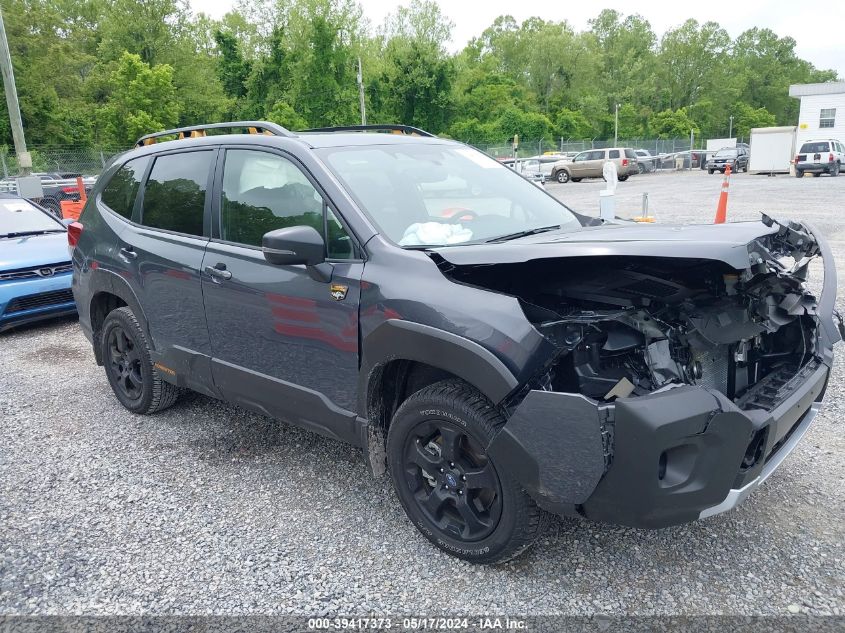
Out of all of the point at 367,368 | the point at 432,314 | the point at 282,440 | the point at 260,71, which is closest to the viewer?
the point at 432,314

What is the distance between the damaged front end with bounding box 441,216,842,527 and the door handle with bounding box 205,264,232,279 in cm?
142

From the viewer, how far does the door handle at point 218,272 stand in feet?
11.8

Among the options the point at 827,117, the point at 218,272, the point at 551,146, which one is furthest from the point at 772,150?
the point at 218,272

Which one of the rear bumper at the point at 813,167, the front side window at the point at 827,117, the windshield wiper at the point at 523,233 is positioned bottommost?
the rear bumper at the point at 813,167

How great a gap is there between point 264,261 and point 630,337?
1871mm

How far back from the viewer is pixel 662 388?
7.70ft

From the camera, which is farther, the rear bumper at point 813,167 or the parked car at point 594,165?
the parked car at point 594,165

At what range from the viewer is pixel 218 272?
364 cm

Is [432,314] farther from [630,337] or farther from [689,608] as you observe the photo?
[689,608]

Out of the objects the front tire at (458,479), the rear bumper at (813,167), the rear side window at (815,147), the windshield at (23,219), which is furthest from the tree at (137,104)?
the front tire at (458,479)

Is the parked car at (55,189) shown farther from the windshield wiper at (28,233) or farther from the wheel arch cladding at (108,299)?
the wheel arch cladding at (108,299)

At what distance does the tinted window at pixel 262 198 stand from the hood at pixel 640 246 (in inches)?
33.4

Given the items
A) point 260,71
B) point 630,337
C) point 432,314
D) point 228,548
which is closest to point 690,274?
point 630,337

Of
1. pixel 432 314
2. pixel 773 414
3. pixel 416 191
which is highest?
pixel 416 191
